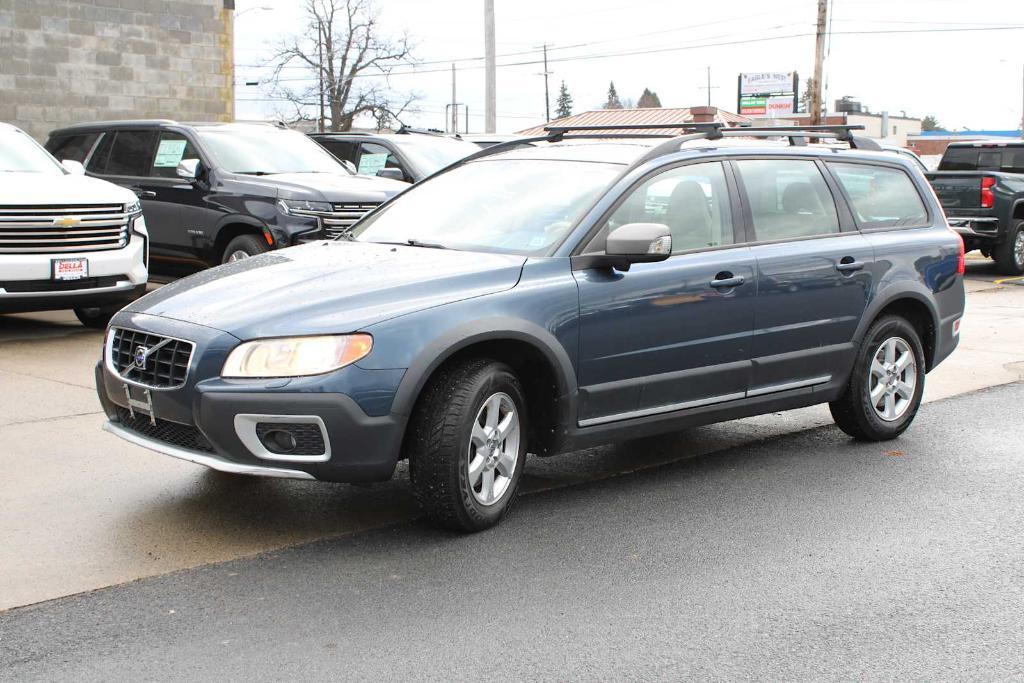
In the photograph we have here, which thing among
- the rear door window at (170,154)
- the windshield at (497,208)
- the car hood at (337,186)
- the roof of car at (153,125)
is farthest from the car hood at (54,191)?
the windshield at (497,208)

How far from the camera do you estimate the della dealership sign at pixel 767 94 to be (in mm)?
76562

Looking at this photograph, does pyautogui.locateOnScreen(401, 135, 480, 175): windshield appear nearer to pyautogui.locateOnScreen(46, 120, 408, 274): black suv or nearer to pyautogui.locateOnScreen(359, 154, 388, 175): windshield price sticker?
pyautogui.locateOnScreen(359, 154, 388, 175): windshield price sticker

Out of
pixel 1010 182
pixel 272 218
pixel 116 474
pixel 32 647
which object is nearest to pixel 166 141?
pixel 272 218

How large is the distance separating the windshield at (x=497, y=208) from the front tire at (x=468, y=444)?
30.6 inches

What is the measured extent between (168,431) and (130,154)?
8891mm

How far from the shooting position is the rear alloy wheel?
11.8 meters

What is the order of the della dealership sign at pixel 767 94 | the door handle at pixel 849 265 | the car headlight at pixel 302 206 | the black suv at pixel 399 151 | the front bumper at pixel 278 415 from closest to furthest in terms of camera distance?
the front bumper at pixel 278 415, the door handle at pixel 849 265, the car headlight at pixel 302 206, the black suv at pixel 399 151, the della dealership sign at pixel 767 94

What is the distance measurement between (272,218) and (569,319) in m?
6.73

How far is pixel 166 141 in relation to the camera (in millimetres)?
12953

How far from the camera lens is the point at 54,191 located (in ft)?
33.6

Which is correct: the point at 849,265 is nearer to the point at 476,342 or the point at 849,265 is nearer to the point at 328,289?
the point at 476,342

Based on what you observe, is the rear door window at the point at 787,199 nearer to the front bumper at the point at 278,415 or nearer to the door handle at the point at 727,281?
the door handle at the point at 727,281

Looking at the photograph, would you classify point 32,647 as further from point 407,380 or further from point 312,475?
point 407,380

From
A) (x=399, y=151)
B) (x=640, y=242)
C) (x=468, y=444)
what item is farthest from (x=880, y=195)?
(x=399, y=151)
